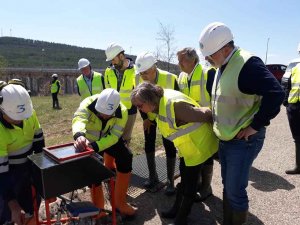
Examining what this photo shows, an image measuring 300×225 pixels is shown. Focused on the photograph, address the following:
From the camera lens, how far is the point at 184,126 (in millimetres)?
3064

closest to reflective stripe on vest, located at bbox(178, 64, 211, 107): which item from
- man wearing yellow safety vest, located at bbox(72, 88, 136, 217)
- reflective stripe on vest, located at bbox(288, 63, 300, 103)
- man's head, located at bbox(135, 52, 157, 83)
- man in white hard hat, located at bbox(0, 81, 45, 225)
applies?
man's head, located at bbox(135, 52, 157, 83)

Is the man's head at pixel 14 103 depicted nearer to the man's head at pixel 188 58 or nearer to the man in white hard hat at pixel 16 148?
the man in white hard hat at pixel 16 148

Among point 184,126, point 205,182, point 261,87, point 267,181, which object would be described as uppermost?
point 261,87

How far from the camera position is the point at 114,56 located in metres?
4.82

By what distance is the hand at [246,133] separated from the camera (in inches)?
103

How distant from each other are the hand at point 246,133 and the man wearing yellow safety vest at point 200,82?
4.23 feet

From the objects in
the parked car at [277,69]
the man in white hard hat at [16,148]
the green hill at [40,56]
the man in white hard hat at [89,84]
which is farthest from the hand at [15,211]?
the green hill at [40,56]

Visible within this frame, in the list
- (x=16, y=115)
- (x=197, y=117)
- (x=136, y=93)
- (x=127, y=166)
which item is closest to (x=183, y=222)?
(x=127, y=166)

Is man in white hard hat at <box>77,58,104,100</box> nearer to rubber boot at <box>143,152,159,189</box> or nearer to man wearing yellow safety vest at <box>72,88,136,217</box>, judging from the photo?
rubber boot at <box>143,152,159,189</box>

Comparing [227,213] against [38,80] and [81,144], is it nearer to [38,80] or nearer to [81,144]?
[81,144]

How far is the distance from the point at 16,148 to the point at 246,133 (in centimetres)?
207

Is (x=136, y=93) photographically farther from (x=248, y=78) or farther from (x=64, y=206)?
(x=64, y=206)

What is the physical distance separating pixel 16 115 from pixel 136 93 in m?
1.07

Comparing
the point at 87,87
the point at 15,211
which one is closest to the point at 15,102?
the point at 15,211
